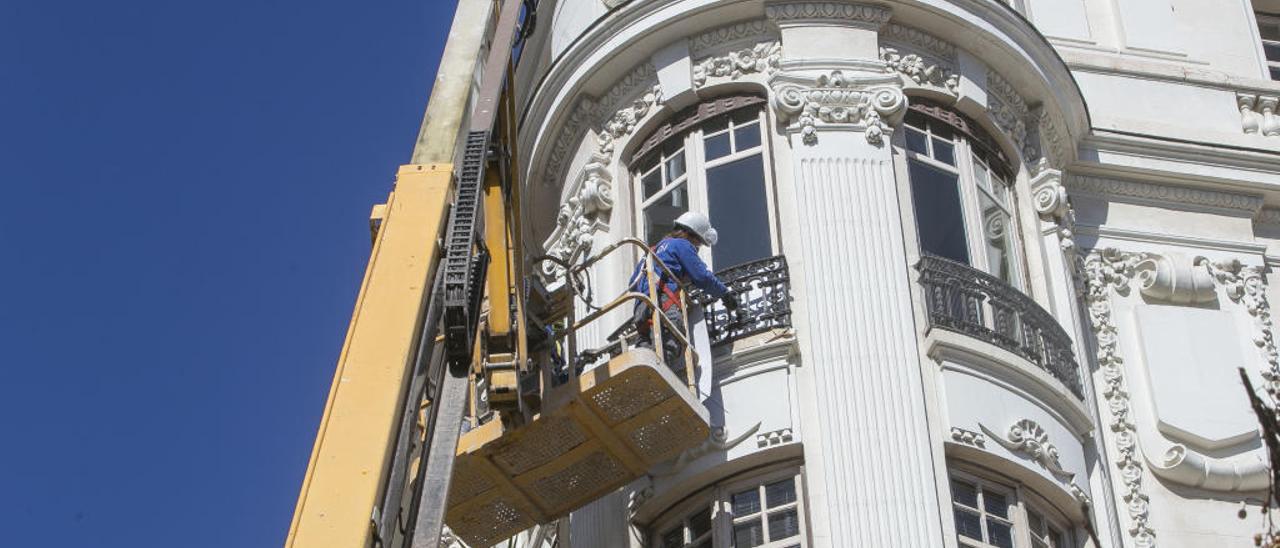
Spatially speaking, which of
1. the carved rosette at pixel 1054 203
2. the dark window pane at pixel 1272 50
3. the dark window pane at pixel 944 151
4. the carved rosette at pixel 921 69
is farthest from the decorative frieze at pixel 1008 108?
the dark window pane at pixel 1272 50

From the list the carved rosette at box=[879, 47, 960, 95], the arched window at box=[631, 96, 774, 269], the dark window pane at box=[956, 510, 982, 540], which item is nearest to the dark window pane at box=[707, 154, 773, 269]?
the arched window at box=[631, 96, 774, 269]

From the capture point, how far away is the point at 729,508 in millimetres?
18828

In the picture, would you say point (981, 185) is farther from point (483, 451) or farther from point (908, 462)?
point (483, 451)

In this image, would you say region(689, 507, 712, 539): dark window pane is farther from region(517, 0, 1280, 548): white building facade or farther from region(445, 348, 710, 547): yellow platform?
region(445, 348, 710, 547): yellow platform

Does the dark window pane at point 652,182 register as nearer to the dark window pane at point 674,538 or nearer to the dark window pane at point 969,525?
the dark window pane at point 674,538

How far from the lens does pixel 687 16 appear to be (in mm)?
22047

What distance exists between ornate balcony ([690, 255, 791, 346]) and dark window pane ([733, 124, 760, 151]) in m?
1.76

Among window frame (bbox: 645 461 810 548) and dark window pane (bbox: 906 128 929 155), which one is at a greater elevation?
dark window pane (bbox: 906 128 929 155)

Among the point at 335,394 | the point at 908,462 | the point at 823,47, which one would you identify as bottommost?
the point at 335,394

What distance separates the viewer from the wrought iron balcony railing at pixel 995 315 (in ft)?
64.9

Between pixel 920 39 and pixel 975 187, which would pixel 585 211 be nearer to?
pixel 920 39

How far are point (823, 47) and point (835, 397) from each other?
4356 millimetres

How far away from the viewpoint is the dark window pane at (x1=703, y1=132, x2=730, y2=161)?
21516mm

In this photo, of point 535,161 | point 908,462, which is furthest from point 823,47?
point 908,462
